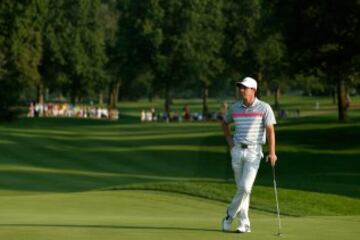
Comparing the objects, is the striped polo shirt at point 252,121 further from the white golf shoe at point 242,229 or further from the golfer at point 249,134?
the white golf shoe at point 242,229

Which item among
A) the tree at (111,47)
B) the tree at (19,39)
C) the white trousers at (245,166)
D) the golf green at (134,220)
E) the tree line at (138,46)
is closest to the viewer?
the golf green at (134,220)

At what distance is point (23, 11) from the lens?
83.2 m

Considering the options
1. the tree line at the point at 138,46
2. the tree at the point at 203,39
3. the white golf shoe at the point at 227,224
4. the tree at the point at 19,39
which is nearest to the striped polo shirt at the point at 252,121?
the white golf shoe at the point at 227,224

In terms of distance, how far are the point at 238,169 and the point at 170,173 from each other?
2669 cm

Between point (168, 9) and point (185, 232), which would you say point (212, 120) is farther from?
point (185, 232)

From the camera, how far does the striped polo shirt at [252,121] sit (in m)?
11.8

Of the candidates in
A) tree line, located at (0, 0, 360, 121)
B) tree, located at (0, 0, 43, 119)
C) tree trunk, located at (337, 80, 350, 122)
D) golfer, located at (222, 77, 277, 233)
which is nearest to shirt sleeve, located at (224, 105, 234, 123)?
golfer, located at (222, 77, 277, 233)

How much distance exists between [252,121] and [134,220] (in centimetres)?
340

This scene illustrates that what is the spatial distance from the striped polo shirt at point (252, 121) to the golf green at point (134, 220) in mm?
1334

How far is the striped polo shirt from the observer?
463 inches

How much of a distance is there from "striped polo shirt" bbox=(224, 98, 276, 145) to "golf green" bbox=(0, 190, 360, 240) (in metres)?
1.33

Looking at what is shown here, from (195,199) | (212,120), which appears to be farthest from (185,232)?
(212,120)

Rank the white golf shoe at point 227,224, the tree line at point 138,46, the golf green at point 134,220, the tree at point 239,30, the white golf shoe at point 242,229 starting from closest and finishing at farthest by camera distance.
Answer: the golf green at point 134,220 < the white golf shoe at point 242,229 < the white golf shoe at point 227,224 < the tree at point 239,30 < the tree line at point 138,46

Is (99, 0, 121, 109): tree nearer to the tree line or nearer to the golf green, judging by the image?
the tree line
